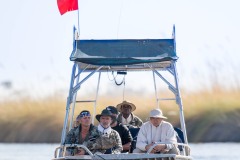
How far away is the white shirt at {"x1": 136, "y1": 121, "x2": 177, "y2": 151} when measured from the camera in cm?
1519

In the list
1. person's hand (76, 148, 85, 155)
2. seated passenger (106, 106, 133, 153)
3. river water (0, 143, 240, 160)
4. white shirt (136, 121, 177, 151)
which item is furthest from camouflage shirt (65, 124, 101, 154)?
river water (0, 143, 240, 160)

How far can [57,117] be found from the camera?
35.6 metres

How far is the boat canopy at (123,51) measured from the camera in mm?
15742

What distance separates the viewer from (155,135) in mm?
15250

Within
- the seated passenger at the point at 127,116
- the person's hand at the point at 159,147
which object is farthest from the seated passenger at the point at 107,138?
the seated passenger at the point at 127,116

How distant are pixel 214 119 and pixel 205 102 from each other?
3.03 ft

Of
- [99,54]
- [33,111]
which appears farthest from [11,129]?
[99,54]

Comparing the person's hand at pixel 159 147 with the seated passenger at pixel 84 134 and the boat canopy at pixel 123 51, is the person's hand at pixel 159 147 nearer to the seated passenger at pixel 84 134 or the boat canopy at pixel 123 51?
the seated passenger at pixel 84 134

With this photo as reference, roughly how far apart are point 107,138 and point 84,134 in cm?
40

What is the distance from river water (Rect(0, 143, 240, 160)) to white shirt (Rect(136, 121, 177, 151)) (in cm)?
1165

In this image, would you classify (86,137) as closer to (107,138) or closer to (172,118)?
(107,138)

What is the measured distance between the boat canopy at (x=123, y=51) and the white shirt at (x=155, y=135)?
114 cm

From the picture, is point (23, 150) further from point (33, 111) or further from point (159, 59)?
point (159, 59)

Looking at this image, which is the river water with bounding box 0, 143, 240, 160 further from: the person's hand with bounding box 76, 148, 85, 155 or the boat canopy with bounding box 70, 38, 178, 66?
the person's hand with bounding box 76, 148, 85, 155
